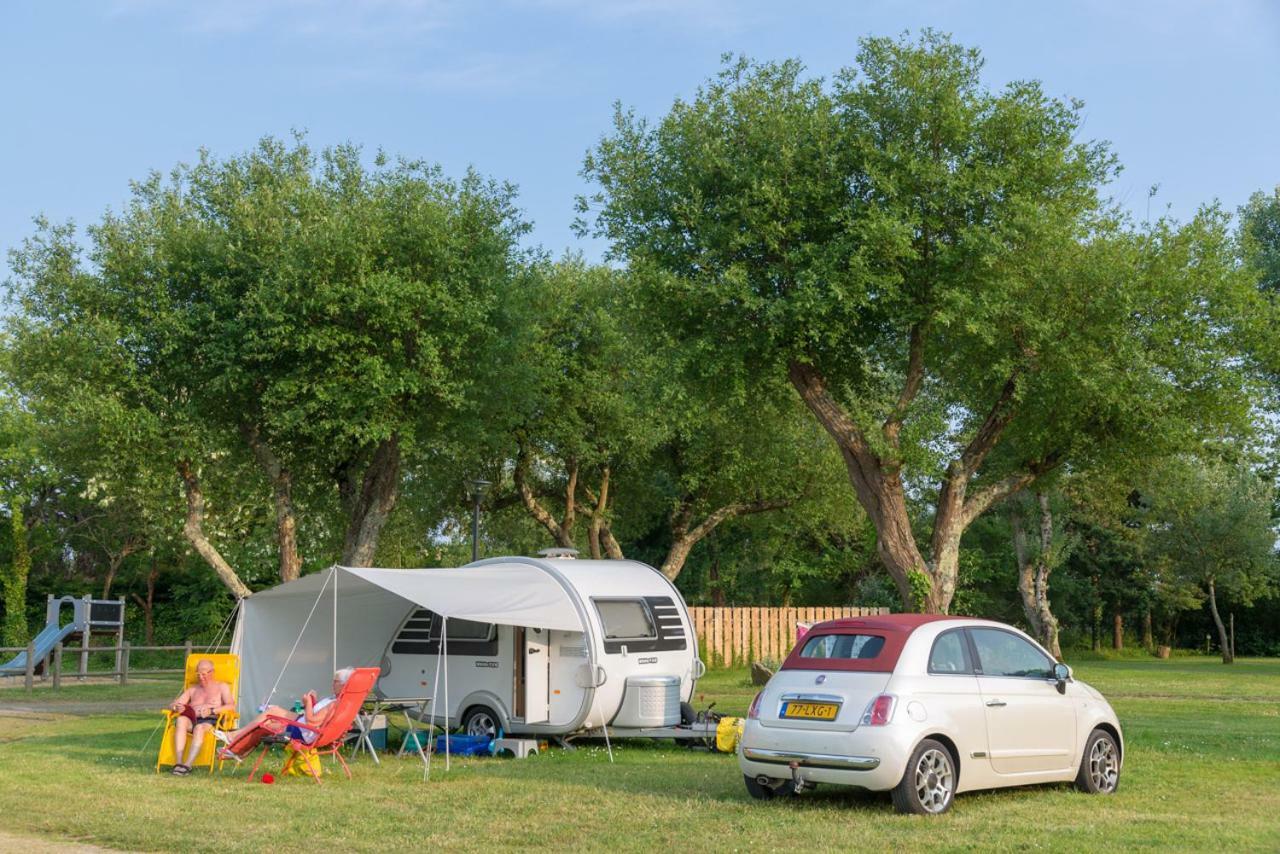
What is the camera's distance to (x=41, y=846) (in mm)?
8844

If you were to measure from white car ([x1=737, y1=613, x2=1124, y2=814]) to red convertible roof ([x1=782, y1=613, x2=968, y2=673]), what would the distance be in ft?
Result: 0.03

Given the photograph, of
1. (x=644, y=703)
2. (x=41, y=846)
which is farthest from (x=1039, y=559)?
(x=41, y=846)

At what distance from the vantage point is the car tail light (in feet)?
31.4

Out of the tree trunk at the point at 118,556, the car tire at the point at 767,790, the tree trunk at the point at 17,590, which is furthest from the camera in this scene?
the tree trunk at the point at 118,556

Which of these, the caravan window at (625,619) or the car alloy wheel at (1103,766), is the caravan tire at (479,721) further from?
the car alloy wheel at (1103,766)

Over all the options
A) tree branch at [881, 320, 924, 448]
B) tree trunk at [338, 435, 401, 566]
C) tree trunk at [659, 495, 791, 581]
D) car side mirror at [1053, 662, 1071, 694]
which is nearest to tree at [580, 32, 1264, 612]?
tree branch at [881, 320, 924, 448]

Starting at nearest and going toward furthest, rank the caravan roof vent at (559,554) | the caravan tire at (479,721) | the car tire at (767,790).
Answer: the car tire at (767,790) → the caravan tire at (479,721) → the caravan roof vent at (559,554)

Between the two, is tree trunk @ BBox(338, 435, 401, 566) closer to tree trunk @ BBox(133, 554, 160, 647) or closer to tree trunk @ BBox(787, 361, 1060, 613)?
tree trunk @ BBox(787, 361, 1060, 613)

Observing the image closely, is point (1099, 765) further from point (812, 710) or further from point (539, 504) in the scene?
point (539, 504)

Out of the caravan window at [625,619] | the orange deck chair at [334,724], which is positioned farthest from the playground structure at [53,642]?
the orange deck chair at [334,724]

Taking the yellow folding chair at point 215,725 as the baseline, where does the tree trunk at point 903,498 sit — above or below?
above

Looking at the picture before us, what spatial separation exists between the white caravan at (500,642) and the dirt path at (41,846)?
17.2 feet

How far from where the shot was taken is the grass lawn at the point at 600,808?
885 centimetres

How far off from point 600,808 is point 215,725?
18.0 ft
